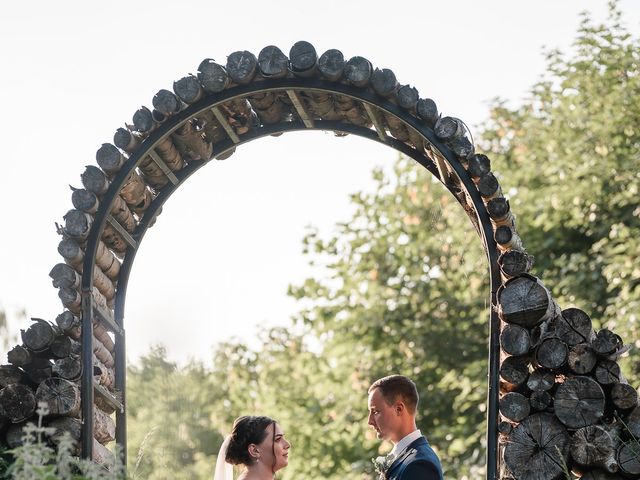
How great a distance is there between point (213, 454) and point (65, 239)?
1765 centimetres

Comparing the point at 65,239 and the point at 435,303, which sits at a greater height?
the point at 435,303

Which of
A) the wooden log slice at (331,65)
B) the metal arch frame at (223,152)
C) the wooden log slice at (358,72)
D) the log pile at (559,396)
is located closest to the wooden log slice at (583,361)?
the log pile at (559,396)

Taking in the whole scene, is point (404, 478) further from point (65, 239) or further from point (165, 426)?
point (165, 426)

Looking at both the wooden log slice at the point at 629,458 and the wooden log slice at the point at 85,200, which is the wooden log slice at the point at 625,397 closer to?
the wooden log slice at the point at 629,458

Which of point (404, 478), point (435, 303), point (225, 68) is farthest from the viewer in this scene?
point (435, 303)

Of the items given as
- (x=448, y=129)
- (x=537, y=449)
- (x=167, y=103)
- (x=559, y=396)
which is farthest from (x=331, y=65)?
(x=537, y=449)

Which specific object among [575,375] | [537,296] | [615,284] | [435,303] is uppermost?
[435,303]

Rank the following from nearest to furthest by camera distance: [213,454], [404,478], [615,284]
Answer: [404,478]
[615,284]
[213,454]

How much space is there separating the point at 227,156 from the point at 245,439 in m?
1.65

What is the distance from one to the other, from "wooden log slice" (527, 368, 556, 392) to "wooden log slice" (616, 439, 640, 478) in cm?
42

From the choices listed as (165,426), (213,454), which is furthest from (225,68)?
(213,454)

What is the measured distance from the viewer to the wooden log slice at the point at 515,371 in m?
5.46

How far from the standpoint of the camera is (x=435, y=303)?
14.1 meters

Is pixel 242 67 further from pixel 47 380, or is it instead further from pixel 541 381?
pixel 541 381
